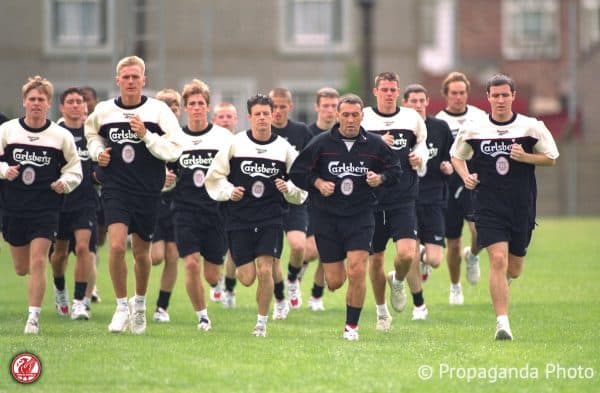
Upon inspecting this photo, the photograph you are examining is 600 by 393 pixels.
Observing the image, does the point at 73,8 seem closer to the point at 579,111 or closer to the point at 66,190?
the point at 579,111

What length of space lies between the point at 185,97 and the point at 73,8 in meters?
26.0

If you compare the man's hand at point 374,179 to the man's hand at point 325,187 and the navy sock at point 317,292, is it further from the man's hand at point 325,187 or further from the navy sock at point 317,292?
the navy sock at point 317,292

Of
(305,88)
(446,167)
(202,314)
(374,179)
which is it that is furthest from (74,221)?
(305,88)

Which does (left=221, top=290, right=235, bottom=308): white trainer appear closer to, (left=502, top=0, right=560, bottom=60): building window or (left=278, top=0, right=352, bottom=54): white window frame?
(left=278, top=0, right=352, bottom=54): white window frame

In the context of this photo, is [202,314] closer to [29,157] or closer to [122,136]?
[122,136]

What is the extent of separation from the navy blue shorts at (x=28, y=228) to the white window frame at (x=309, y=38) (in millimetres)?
27255

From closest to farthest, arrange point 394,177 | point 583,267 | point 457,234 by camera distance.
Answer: point 394,177, point 457,234, point 583,267

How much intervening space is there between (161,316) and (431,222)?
3198 millimetres

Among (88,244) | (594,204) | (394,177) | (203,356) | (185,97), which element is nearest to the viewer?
(203,356)

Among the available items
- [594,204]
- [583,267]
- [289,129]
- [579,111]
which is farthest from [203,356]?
[579,111]

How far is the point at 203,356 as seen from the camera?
12.5m

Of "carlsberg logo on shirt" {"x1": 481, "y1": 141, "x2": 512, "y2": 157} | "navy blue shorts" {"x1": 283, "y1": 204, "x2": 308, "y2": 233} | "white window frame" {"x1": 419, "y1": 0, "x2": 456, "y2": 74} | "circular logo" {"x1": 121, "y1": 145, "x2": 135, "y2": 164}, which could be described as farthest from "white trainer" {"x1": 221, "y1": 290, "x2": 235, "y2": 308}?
"white window frame" {"x1": 419, "y1": 0, "x2": 456, "y2": 74}

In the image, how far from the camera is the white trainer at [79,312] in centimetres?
1605

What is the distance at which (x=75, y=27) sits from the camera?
133 ft
